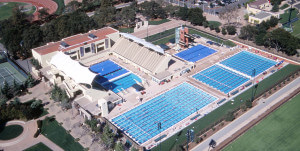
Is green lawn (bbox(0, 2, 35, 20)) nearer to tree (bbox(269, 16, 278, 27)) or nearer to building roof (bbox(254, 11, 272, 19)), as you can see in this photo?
building roof (bbox(254, 11, 272, 19))

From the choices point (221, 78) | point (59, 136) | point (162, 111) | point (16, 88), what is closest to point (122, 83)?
point (162, 111)

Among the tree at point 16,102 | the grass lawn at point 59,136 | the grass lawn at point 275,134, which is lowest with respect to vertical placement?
the grass lawn at point 59,136

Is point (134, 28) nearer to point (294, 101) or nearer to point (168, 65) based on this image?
point (168, 65)

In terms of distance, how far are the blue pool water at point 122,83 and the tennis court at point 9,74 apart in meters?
20.5

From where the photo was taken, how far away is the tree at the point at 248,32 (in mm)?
83688

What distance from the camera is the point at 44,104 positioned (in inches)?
2516

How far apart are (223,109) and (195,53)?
24765mm

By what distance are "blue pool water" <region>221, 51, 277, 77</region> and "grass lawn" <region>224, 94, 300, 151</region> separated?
14.8m

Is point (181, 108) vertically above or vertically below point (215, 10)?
below

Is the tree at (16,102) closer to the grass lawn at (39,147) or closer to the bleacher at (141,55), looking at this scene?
the grass lawn at (39,147)

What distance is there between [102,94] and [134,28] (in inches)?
1472

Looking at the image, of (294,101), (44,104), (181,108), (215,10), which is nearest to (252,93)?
(294,101)

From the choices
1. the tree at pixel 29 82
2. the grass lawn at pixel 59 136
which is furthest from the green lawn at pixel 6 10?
the grass lawn at pixel 59 136

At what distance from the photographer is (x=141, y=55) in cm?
7519
